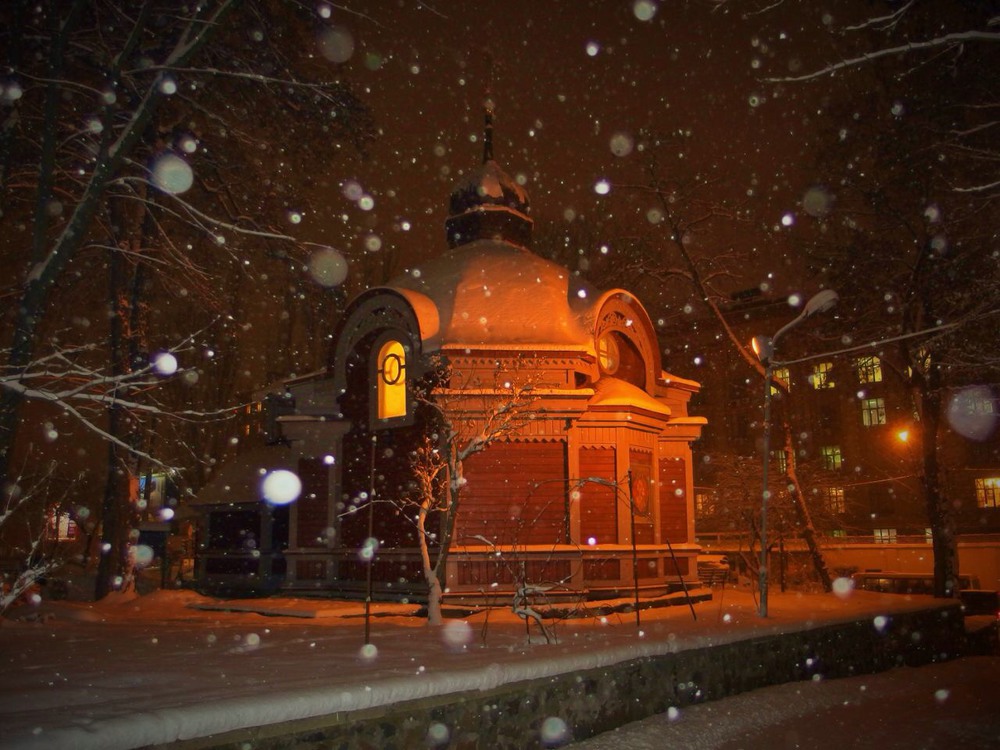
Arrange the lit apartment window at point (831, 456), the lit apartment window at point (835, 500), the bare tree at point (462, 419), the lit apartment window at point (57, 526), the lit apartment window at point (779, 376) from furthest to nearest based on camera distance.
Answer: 1. the lit apartment window at point (831, 456)
2. the lit apartment window at point (835, 500)
3. the lit apartment window at point (779, 376)
4. the bare tree at point (462, 419)
5. the lit apartment window at point (57, 526)

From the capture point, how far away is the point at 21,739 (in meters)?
4.70

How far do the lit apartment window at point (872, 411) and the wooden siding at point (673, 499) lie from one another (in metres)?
26.0

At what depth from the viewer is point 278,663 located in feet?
25.8

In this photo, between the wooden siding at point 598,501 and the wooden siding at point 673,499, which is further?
the wooden siding at point 673,499

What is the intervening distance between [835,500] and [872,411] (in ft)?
24.5

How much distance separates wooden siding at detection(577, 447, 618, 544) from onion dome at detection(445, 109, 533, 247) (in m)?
7.70

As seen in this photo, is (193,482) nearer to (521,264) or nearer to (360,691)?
(521,264)

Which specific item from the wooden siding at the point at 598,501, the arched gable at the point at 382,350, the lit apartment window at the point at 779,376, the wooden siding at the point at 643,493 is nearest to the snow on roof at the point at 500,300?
the arched gable at the point at 382,350

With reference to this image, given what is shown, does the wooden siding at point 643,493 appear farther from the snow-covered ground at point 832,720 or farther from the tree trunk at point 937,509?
the tree trunk at point 937,509

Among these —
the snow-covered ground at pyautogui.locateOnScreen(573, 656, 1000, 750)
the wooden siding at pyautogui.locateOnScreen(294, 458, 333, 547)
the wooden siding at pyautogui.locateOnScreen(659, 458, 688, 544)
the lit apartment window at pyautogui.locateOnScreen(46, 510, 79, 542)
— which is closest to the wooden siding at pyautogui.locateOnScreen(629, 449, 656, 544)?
the wooden siding at pyautogui.locateOnScreen(659, 458, 688, 544)

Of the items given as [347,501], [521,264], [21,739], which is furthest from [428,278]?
[21,739]

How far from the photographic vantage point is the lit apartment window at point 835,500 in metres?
34.8

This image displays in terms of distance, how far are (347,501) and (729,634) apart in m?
11.2

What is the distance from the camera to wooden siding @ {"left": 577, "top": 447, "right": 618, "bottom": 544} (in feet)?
58.0
